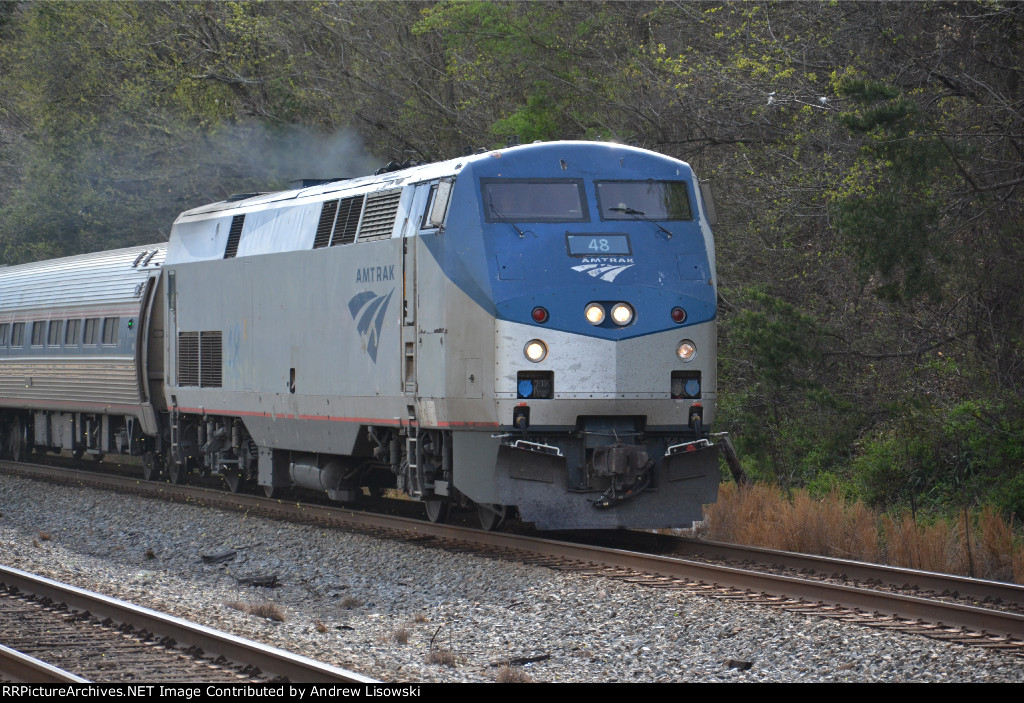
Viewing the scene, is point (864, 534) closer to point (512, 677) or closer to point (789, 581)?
point (789, 581)

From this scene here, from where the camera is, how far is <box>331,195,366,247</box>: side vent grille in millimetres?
13135

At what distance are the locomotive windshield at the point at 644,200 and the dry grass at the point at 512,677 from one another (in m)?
5.48

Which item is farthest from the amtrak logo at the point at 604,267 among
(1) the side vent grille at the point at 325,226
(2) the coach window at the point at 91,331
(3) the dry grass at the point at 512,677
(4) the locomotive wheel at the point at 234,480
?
(2) the coach window at the point at 91,331

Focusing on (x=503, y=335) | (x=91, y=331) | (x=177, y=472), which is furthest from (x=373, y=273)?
(x=91, y=331)

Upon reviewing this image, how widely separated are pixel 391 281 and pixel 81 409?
10009 millimetres

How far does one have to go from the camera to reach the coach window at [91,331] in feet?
65.4

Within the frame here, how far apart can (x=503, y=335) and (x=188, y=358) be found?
7267 mm

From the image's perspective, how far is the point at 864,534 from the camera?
37.9 feet

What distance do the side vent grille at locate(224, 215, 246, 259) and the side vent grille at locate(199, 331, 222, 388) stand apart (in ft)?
3.43

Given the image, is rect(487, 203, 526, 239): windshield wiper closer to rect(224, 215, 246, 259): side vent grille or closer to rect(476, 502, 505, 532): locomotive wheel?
rect(476, 502, 505, 532): locomotive wheel

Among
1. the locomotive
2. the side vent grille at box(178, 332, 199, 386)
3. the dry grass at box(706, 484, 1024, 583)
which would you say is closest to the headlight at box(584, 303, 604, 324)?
the locomotive

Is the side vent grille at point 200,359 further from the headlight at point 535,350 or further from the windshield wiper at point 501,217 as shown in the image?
the headlight at point 535,350

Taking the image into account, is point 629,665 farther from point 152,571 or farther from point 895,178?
point 895,178

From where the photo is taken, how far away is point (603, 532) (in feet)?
42.2
